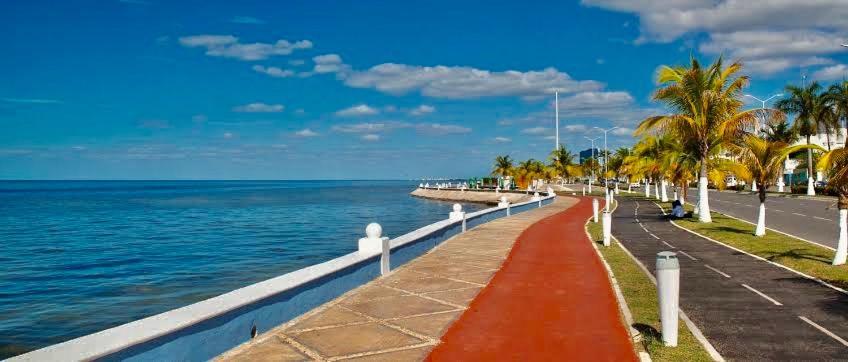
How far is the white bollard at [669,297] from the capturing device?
8.51 metres

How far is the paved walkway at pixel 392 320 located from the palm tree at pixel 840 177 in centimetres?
597

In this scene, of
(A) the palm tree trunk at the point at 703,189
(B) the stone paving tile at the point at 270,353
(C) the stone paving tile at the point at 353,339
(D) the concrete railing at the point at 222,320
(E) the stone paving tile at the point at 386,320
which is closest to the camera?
(D) the concrete railing at the point at 222,320

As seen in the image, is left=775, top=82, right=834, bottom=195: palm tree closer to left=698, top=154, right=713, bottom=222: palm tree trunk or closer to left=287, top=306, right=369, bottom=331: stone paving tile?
left=698, top=154, right=713, bottom=222: palm tree trunk

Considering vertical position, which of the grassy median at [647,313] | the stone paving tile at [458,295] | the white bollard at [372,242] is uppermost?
the white bollard at [372,242]

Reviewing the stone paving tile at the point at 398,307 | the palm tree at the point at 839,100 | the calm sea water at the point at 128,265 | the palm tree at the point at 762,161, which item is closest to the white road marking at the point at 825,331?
the stone paving tile at the point at 398,307

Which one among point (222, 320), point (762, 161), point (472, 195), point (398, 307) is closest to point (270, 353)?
point (222, 320)

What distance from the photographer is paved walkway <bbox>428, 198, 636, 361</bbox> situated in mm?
8273

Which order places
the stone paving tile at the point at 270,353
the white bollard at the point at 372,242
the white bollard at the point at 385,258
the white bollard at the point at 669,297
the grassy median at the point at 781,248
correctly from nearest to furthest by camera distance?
the stone paving tile at the point at 270,353, the white bollard at the point at 669,297, the white bollard at the point at 372,242, the white bollard at the point at 385,258, the grassy median at the point at 781,248

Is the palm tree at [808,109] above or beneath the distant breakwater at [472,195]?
above

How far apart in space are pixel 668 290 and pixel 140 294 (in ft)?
66.2

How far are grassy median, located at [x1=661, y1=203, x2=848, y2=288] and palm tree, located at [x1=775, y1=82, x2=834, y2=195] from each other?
39196 millimetres

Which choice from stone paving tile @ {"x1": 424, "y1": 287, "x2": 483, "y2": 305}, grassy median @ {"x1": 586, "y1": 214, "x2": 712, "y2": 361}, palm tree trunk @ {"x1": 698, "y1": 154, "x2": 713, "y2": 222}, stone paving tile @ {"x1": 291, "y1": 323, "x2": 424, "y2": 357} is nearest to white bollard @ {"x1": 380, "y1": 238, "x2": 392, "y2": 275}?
stone paving tile @ {"x1": 424, "y1": 287, "x2": 483, "y2": 305}

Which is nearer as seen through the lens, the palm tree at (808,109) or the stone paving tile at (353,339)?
the stone paving tile at (353,339)

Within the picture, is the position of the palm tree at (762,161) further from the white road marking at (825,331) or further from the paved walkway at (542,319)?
the white road marking at (825,331)
